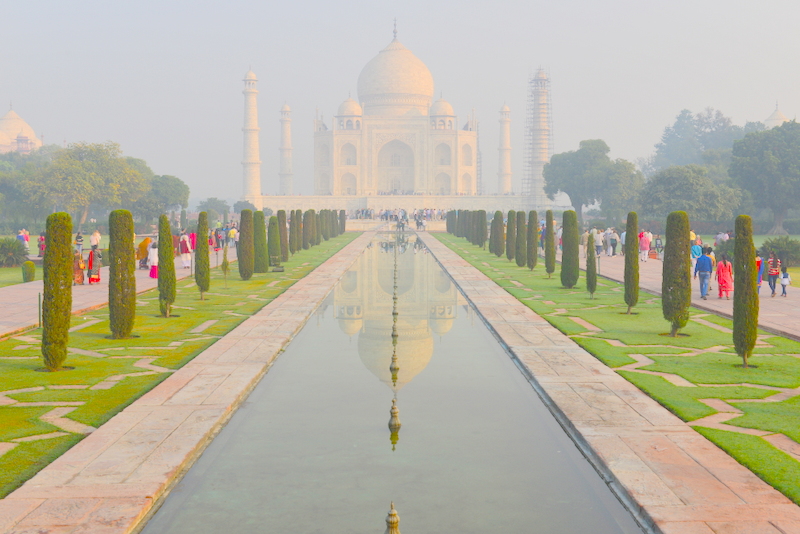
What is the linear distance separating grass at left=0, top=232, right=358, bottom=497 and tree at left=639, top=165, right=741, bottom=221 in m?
26.2

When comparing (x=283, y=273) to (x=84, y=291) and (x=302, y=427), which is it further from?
(x=302, y=427)

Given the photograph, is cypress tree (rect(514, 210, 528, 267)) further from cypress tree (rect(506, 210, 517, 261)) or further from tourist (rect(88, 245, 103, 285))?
tourist (rect(88, 245, 103, 285))

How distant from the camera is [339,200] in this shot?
6094 centimetres

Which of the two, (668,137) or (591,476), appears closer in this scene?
(591,476)

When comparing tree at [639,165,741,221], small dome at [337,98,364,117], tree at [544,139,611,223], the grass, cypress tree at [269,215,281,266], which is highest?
small dome at [337,98,364,117]

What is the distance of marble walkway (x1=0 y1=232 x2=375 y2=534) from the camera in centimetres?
361

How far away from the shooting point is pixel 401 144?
67438 mm

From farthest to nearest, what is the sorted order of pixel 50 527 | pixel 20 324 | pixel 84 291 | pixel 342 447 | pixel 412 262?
1. pixel 412 262
2. pixel 84 291
3. pixel 20 324
4. pixel 342 447
5. pixel 50 527

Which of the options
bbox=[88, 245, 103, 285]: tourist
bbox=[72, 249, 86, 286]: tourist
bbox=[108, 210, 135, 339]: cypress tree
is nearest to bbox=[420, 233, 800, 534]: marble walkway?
bbox=[108, 210, 135, 339]: cypress tree

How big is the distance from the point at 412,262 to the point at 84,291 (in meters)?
8.32

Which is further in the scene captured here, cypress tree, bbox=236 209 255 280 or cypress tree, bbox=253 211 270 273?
cypress tree, bbox=253 211 270 273

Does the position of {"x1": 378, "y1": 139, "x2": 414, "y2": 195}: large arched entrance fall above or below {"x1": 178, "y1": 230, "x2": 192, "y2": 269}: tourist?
above

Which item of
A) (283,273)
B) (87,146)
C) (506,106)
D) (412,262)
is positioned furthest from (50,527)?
(506,106)

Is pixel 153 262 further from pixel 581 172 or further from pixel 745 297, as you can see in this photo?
pixel 581 172
